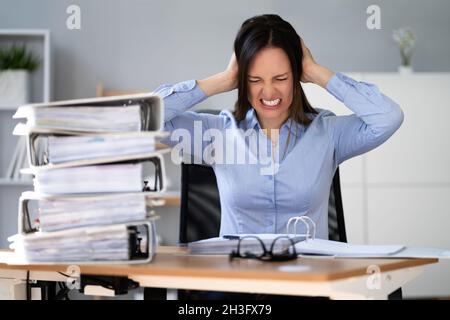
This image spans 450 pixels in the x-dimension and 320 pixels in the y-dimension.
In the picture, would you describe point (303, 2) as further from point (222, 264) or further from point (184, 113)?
point (222, 264)

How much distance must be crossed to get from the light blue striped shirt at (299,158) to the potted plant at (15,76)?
2.31 meters

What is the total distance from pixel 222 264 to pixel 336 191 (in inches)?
38.4

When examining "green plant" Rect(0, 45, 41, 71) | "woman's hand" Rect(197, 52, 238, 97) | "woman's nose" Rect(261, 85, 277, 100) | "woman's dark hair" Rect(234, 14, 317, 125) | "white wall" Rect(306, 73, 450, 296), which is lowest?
"white wall" Rect(306, 73, 450, 296)

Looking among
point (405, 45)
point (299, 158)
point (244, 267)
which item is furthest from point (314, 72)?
point (405, 45)

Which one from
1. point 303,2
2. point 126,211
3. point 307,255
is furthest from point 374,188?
point 126,211

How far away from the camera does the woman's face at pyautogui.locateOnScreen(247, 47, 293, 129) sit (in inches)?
75.4

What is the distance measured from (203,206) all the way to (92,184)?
34.2 inches

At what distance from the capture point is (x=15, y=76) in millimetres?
4125

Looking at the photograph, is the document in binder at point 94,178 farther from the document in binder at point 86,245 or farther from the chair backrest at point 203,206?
the chair backrest at point 203,206

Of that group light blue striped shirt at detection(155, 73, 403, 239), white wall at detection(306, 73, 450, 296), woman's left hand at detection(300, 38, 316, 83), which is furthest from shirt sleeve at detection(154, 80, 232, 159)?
white wall at detection(306, 73, 450, 296)

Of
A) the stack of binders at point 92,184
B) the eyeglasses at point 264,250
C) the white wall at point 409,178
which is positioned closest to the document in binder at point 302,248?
the eyeglasses at point 264,250

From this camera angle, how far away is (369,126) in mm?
1953

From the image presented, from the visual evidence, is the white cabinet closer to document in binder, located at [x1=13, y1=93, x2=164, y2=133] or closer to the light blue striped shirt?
the light blue striped shirt

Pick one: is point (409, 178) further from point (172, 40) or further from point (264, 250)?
point (264, 250)
